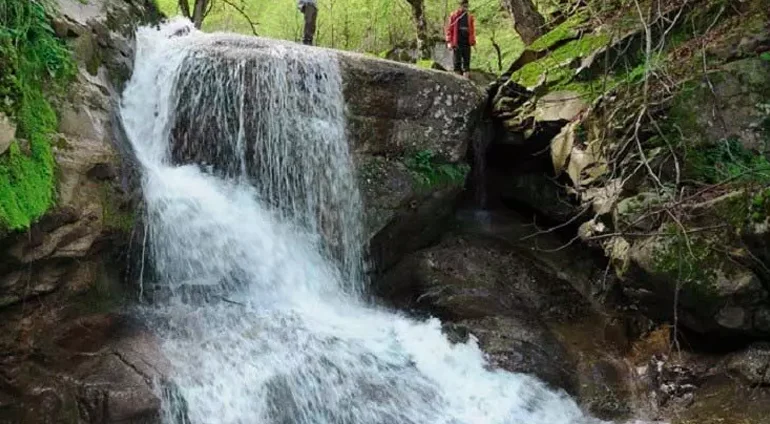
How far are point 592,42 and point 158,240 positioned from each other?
19.7ft

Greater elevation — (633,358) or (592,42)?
(592,42)

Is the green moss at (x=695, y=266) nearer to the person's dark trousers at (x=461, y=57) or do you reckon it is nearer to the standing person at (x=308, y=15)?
the person's dark trousers at (x=461, y=57)

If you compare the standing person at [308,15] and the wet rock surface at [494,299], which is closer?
the wet rock surface at [494,299]

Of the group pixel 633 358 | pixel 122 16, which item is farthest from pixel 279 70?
pixel 633 358

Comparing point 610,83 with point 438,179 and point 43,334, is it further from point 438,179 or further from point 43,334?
point 43,334

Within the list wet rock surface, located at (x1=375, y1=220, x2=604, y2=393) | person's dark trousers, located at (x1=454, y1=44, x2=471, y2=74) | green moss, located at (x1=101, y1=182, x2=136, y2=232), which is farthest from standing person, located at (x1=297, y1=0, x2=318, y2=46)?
green moss, located at (x1=101, y1=182, x2=136, y2=232)

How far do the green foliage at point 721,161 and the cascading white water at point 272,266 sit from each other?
8.48 feet

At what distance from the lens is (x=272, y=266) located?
6.77 m

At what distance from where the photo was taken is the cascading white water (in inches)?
197

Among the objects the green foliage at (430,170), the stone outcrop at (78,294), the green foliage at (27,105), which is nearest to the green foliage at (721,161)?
the green foliage at (430,170)

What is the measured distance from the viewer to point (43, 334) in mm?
4617

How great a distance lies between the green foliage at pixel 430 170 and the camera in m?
7.91

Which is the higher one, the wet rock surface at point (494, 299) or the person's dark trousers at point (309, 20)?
the person's dark trousers at point (309, 20)

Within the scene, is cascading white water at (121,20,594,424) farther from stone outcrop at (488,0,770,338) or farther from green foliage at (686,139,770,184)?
green foliage at (686,139,770,184)
